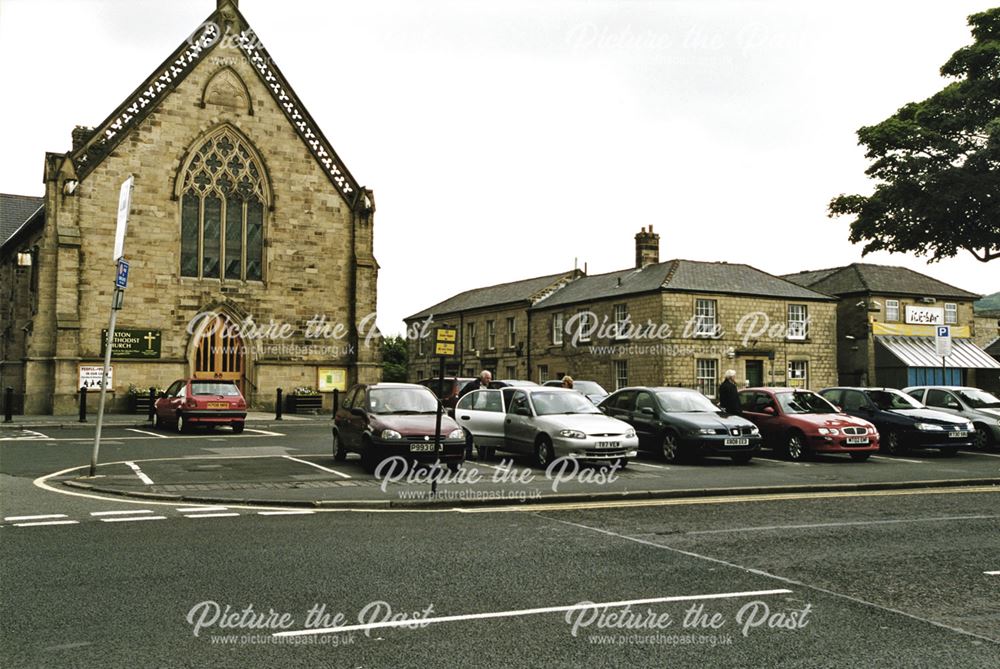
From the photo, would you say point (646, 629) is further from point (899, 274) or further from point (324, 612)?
point (899, 274)

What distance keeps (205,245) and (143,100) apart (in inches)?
231

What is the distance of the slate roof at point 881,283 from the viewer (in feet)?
152

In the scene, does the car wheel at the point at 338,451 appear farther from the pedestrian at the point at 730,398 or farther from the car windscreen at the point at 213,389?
the car windscreen at the point at 213,389

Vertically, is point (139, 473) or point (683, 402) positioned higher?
point (683, 402)

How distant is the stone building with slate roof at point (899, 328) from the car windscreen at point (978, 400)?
23.6 metres

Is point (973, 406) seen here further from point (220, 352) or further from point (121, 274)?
point (220, 352)

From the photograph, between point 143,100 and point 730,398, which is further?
point 143,100

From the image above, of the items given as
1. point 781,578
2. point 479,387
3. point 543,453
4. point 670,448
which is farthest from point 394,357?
point 781,578

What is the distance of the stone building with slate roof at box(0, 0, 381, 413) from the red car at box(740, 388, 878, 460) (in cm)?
1989

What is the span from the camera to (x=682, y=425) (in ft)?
55.1

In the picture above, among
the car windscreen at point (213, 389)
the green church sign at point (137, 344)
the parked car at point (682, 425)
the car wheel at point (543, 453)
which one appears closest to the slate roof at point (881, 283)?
the parked car at point (682, 425)

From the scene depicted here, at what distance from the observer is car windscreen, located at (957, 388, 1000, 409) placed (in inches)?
841

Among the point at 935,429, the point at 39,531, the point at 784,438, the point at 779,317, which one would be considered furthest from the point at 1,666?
the point at 779,317

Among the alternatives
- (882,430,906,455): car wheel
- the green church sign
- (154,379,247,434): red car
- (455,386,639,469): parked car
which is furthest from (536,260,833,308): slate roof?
(455,386,639,469): parked car
